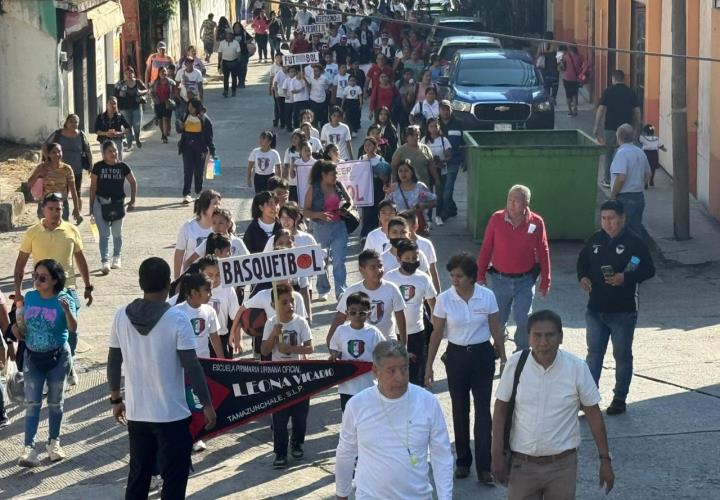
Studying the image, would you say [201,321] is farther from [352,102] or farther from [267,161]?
[352,102]

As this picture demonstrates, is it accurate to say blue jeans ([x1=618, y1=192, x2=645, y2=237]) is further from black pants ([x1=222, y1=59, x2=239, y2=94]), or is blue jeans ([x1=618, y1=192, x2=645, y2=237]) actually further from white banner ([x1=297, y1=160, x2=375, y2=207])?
black pants ([x1=222, y1=59, x2=239, y2=94])

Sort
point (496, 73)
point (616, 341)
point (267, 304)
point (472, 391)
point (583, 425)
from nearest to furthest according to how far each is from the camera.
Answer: point (472, 391)
point (267, 304)
point (583, 425)
point (616, 341)
point (496, 73)

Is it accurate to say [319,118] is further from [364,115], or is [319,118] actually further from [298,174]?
[298,174]

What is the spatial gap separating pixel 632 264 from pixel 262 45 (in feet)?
121

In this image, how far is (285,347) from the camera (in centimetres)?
1030

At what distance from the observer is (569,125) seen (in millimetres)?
30500

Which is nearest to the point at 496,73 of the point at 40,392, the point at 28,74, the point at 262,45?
the point at 28,74

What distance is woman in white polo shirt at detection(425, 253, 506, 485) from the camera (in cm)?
971

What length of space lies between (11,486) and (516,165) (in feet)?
32.6

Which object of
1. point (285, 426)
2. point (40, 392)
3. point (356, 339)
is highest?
point (356, 339)

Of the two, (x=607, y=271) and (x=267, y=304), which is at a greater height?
(x=607, y=271)

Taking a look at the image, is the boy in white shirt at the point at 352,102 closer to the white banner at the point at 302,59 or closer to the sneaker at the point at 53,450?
the white banner at the point at 302,59

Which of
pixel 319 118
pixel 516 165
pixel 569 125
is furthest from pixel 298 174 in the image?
pixel 569 125

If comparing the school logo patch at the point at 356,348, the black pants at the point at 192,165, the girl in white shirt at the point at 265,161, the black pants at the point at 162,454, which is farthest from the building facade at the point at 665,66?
the black pants at the point at 162,454
